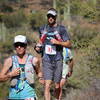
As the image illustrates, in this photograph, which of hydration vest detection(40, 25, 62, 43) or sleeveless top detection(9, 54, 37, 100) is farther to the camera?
hydration vest detection(40, 25, 62, 43)

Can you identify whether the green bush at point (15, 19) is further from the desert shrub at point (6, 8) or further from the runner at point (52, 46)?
the runner at point (52, 46)

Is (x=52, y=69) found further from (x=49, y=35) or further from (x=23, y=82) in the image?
(x=23, y=82)

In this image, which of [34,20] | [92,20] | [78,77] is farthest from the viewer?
[34,20]

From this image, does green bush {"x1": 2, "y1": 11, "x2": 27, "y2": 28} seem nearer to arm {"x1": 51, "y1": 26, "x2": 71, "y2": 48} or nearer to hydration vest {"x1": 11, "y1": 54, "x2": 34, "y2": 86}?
arm {"x1": 51, "y1": 26, "x2": 71, "y2": 48}

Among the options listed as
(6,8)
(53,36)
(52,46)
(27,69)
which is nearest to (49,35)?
(53,36)

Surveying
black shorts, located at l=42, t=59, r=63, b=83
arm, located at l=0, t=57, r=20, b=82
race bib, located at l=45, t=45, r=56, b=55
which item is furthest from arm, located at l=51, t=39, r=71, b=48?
arm, located at l=0, t=57, r=20, b=82

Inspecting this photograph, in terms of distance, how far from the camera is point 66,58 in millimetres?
7387

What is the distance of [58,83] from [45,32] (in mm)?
904

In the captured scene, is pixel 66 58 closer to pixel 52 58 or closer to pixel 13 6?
pixel 52 58

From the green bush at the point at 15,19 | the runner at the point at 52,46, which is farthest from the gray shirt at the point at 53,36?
the green bush at the point at 15,19

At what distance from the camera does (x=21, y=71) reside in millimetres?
5355

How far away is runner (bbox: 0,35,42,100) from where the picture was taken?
538 cm

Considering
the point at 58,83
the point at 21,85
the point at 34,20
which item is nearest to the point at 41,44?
the point at 58,83

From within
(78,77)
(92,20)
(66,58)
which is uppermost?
(92,20)
